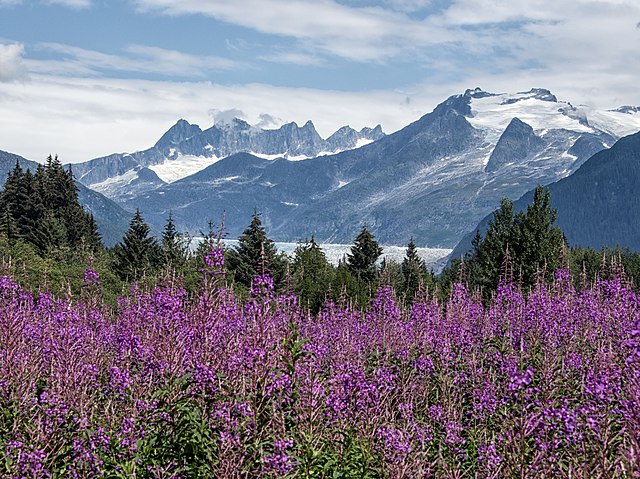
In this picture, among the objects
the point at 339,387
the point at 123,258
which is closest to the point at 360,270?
the point at 123,258

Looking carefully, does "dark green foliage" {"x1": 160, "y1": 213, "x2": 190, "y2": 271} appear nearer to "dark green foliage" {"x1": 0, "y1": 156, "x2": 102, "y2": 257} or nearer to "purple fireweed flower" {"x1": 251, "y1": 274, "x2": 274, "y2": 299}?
"dark green foliage" {"x1": 0, "y1": 156, "x2": 102, "y2": 257}

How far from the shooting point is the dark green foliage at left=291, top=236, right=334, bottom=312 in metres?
41.0

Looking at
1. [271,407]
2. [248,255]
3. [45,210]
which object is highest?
[45,210]

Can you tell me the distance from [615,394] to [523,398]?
161cm

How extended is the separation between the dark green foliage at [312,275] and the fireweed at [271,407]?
74.8ft

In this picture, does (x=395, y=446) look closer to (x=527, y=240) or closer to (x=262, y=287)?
(x=262, y=287)

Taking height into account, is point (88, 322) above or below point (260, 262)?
below

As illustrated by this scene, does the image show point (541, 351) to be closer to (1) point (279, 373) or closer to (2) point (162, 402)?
(1) point (279, 373)

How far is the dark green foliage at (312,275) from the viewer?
41.0 m

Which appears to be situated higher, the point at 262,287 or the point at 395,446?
the point at 262,287

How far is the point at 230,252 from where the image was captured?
62938 millimetres

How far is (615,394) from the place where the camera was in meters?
7.64

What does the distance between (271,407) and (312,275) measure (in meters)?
47.5

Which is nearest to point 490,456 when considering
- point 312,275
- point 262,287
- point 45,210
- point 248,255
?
point 262,287
